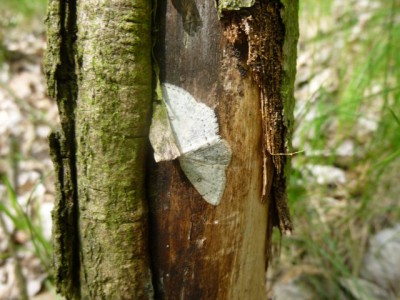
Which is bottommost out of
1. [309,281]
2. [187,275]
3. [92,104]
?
[309,281]

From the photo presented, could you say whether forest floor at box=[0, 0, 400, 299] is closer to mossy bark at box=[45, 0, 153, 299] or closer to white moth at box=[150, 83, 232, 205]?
mossy bark at box=[45, 0, 153, 299]

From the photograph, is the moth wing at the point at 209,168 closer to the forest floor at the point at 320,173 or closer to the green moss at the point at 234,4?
the green moss at the point at 234,4

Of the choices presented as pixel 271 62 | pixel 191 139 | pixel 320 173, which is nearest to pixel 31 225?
pixel 191 139

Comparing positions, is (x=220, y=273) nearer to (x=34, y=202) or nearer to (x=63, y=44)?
(x=63, y=44)

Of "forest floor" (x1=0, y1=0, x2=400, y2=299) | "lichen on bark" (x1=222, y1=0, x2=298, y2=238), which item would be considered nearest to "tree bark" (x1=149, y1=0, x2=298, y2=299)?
"lichen on bark" (x1=222, y1=0, x2=298, y2=238)

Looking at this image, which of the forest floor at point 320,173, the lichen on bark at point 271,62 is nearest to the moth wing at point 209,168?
the lichen on bark at point 271,62

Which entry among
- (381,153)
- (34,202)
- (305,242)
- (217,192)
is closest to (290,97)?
(217,192)
